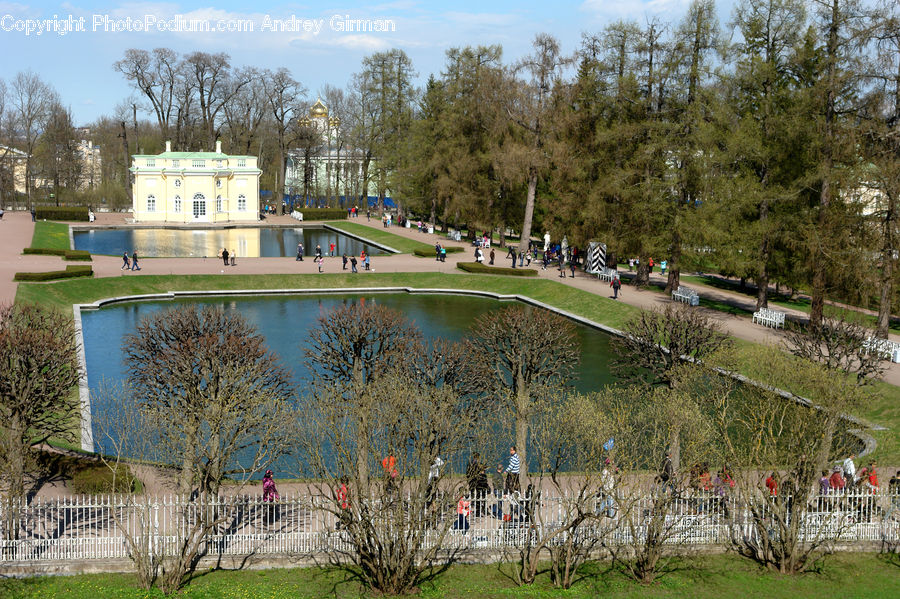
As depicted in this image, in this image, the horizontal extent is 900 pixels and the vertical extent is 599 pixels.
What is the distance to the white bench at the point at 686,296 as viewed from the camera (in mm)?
40500

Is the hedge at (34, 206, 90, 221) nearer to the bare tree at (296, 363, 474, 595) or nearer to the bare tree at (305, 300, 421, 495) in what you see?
the bare tree at (305, 300, 421, 495)

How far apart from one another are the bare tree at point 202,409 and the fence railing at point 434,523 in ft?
1.36

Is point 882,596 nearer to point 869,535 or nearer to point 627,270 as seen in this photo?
point 869,535

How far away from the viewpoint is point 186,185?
82.6 metres

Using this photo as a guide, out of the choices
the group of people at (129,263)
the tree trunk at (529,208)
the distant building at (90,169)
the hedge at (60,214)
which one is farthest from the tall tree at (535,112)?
the distant building at (90,169)

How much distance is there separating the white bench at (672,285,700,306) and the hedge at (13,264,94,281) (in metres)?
31.4

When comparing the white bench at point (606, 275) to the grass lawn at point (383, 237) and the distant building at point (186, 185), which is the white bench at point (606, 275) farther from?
the distant building at point (186, 185)

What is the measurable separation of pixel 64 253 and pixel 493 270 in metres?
26.7

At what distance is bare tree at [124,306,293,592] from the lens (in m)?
15.6

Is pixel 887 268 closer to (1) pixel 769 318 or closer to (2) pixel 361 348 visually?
(1) pixel 769 318

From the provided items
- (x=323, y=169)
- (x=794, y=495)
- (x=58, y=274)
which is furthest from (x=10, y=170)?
(x=794, y=495)

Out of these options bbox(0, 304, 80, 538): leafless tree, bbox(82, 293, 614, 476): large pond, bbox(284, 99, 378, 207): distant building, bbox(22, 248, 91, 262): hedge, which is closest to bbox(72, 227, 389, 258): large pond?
bbox(22, 248, 91, 262): hedge

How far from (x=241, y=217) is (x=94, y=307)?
45.7m

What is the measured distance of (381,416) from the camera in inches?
639
